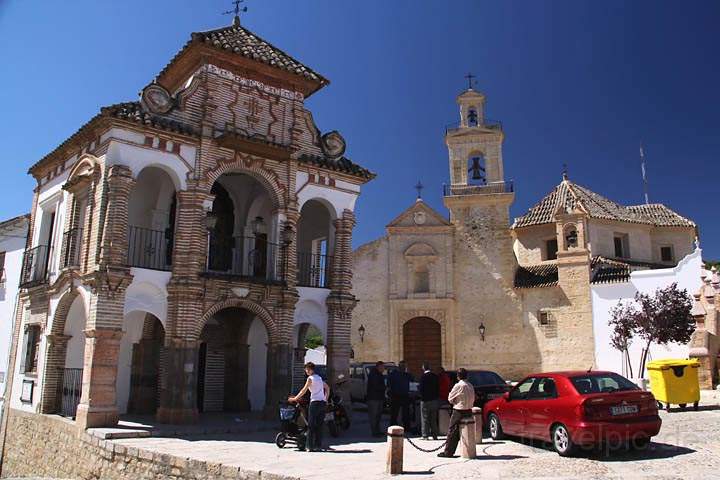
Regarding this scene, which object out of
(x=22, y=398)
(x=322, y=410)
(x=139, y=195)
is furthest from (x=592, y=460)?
(x=22, y=398)

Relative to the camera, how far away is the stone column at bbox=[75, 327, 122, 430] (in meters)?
12.9

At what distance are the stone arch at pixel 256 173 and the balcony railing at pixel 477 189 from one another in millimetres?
16785

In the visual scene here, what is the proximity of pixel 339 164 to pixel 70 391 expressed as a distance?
9.45 meters

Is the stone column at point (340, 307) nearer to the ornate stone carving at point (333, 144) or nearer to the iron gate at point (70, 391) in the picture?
the ornate stone carving at point (333, 144)

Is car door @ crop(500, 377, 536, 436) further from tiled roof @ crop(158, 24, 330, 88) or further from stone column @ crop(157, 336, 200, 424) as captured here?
tiled roof @ crop(158, 24, 330, 88)

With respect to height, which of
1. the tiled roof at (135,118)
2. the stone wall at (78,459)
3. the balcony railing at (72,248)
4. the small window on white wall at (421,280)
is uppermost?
the tiled roof at (135,118)

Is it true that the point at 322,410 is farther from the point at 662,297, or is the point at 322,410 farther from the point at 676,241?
the point at 676,241

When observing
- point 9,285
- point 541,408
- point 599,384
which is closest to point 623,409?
point 599,384

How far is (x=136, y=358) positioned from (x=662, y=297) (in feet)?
58.3

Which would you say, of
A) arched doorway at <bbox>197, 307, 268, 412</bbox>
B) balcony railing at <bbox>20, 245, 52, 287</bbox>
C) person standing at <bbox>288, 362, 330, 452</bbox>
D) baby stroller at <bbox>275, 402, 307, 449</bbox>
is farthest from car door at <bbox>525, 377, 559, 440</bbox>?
balcony railing at <bbox>20, 245, 52, 287</bbox>

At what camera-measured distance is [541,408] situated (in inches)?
420

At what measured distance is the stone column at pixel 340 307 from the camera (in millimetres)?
16922

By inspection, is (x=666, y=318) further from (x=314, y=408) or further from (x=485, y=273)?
(x=314, y=408)

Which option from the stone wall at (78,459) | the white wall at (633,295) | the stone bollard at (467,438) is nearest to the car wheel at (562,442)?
the stone bollard at (467,438)
